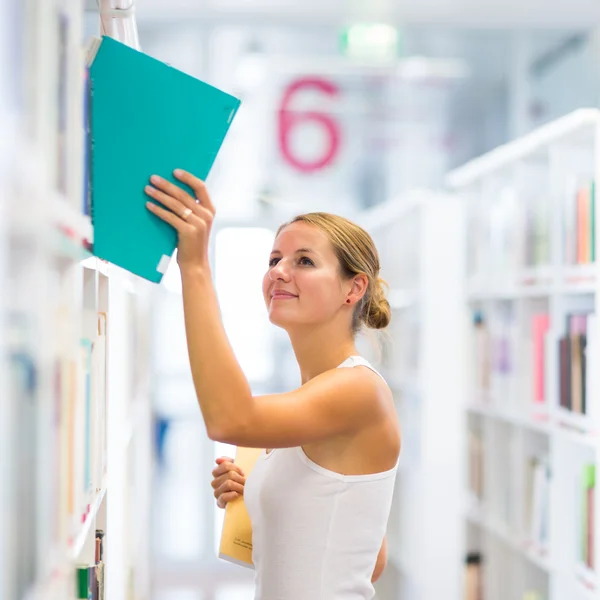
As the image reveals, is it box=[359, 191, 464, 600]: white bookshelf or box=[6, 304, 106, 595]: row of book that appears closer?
box=[6, 304, 106, 595]: row of book

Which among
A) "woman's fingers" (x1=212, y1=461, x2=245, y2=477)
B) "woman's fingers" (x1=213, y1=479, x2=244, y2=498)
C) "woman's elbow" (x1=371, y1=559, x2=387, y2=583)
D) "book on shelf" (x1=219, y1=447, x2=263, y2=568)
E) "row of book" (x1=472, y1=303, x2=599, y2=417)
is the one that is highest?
"row of book" (x1=472, y1=303, x2=599, y2=417)

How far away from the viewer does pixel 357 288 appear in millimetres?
1709

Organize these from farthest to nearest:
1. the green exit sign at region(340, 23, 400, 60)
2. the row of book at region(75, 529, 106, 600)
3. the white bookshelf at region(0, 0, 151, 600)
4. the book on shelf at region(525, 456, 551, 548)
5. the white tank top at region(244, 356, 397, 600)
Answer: the green exit sign at region(340, 23, 400, 60) < the book on shelf at region(525, 456, 551, 548) < the white tank top at region(244, 356, 397, 600) < the row of book at region(75, 529, 106, 600) < the white bookshelf at region(0, 0, 151, 600)

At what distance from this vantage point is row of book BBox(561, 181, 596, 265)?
2816 millimetres

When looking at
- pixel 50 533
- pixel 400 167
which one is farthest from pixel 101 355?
pixel 400 167

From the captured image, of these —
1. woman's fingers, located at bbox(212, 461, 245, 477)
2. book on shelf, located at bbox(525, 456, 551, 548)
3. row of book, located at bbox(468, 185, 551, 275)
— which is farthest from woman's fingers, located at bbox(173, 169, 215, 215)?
book on shelf, located at bbox(525, 456, 551, 548)

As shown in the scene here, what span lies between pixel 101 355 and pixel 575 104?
5.13m

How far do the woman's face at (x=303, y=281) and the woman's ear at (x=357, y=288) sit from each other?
0.02m

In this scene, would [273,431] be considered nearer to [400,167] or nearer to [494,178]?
[494,178]

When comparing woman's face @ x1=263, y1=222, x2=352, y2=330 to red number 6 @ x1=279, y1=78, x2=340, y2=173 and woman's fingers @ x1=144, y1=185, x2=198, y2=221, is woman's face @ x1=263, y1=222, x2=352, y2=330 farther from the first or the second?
red number 6 @ x1=279, y1=78, x2=340, y2=173

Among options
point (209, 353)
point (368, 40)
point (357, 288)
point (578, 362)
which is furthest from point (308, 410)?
point (368, 40)

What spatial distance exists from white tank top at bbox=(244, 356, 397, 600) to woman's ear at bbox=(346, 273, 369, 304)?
0.16 metres

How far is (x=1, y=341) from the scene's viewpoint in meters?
0.80

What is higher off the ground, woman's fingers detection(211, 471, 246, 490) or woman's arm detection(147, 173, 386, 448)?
woman's arm detection(147, 173, 386, 448)
